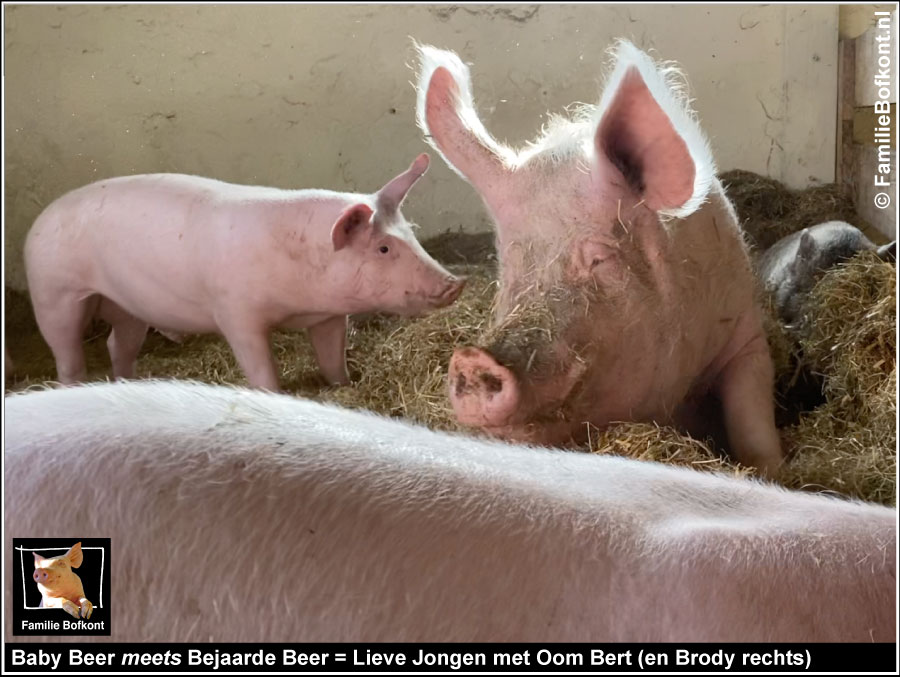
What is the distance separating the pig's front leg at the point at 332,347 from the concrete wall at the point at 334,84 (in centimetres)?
43

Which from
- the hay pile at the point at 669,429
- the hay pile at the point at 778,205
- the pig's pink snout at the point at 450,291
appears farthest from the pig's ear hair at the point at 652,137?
the pig's pink snout at the point at 450,291

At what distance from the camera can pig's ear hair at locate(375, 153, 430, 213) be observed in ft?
7.89

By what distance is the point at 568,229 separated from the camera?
2.04m

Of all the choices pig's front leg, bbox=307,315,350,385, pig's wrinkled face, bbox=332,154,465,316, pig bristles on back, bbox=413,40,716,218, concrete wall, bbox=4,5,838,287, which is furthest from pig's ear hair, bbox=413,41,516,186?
pig's front leg, bbox=307,315,350,385

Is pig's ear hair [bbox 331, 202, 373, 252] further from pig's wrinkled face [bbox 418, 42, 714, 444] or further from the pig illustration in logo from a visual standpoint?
the pig illustration in logo

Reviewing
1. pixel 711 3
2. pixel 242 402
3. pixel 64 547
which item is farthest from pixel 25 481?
pixel 711 3

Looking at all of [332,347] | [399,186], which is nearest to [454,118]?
[399,186]

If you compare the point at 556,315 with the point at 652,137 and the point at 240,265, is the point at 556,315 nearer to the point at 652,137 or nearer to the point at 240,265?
the point at 652,137

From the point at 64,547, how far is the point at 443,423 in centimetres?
114

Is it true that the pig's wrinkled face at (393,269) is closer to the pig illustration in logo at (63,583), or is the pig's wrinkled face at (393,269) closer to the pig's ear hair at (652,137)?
the pig's ear hair at (652,137)

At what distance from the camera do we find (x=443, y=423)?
6.41 ft

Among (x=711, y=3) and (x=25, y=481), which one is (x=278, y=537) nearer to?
(x=25, y=481)

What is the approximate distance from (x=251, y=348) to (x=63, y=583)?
1.57 metres

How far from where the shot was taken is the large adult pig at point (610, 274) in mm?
1798
